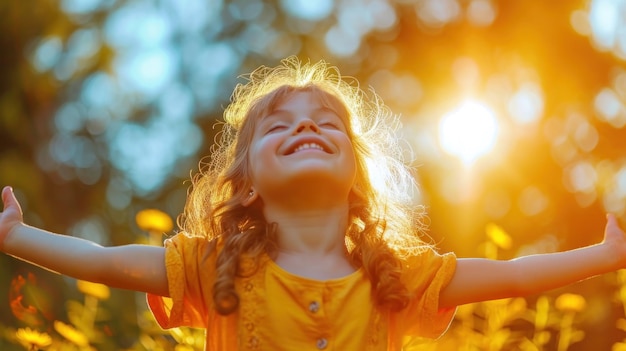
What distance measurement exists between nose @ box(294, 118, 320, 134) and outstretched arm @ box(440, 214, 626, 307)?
0.44 metres

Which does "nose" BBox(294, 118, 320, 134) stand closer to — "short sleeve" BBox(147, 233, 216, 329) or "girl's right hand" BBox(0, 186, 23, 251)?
"short sleeve" BBox(147, 233, 216, 329)

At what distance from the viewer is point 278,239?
1977 mm

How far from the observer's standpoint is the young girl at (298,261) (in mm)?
1842

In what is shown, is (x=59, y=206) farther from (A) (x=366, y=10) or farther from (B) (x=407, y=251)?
(B) (x=407, y=251)

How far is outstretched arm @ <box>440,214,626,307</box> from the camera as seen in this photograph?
6.27 ft

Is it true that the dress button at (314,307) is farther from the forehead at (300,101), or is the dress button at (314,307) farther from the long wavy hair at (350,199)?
the forehead at (300,101)

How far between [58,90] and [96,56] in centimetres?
31

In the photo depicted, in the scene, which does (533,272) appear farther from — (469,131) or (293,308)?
(469,131)

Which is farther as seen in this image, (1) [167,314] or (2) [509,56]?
(2) [509,56]

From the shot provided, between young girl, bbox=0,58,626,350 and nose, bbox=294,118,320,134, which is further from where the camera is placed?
nose, bbox=294,118,320,134

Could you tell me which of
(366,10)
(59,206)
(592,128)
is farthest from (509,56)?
(59,206)

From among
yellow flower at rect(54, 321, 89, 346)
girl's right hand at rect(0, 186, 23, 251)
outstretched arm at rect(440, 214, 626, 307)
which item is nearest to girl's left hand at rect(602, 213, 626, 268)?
outstretched arm at rect(440, 214, 626, 307)

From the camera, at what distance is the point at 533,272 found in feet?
6.30

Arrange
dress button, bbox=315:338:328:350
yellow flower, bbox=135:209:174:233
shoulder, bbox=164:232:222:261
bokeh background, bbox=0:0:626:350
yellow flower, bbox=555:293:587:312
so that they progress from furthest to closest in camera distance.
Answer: bokeh background, bbox=0:0:626:350
yellow flower, bbox=555:293:587:312
yellow flower, bbox=135:209:174:233
shoulder, bbox=164:232:222:261
dress button, bbox=315:338:328:350
